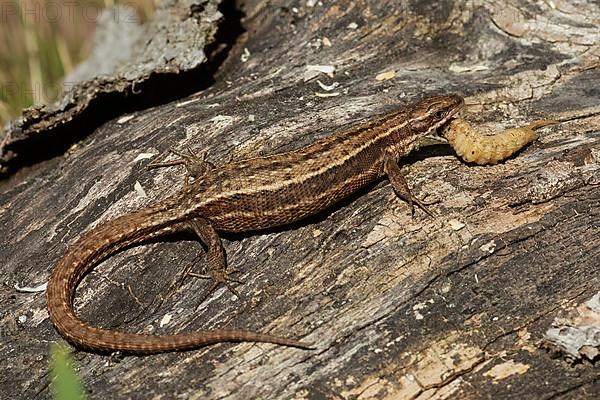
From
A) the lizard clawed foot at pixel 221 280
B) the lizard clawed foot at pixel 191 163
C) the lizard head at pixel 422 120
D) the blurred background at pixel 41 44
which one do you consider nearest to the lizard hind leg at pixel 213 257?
the lizard clawed foot at pixel 221 280

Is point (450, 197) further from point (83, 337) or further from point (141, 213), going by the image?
point (83, 337)

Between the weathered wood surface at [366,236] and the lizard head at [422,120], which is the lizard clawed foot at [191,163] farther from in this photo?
the lizard head at [422,120]

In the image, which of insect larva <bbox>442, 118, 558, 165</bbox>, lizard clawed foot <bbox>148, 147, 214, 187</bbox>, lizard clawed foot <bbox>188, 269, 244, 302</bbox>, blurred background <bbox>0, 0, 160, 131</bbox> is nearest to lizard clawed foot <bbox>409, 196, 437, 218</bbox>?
insect larva <bbox>442, 118, 558, 165</bbox>

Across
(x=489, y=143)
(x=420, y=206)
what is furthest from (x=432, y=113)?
(x=420, y=206)

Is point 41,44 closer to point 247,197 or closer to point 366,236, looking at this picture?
point 247,197

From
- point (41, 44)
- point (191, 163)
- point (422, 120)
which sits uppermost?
point (41, 44)

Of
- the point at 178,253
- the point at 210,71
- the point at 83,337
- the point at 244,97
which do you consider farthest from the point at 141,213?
the point at 210,71

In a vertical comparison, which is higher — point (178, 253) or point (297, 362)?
point (178, 253)

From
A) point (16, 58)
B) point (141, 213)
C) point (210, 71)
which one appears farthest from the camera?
point (16, 58)
